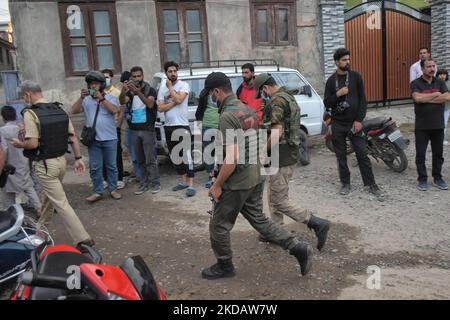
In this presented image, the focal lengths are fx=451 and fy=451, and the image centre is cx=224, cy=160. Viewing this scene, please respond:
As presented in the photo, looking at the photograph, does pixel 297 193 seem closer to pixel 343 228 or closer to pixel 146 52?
pixel 343 228

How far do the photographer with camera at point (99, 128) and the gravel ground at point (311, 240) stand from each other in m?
0.46

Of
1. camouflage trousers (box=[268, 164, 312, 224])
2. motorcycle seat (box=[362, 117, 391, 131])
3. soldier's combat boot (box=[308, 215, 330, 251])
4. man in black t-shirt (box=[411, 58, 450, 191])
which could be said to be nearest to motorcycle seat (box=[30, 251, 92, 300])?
camouflage trousers (box=[268, 164, 312, 224])

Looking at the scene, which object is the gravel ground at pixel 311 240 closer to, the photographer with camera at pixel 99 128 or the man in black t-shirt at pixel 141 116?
the photographer with camera at pixel 99 128

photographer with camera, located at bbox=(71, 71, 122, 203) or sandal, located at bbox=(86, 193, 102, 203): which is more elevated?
photographer with camera, located at bbox=(71, 71, 122, 203)

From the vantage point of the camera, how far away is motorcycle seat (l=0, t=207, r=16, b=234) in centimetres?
346

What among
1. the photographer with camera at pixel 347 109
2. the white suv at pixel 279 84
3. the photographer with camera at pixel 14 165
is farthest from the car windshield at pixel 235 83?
the photographer with camera at pixel 14 165

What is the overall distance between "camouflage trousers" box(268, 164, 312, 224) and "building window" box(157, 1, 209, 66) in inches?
275

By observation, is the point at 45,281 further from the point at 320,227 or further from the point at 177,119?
the point at 177,119

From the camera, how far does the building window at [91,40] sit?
408 inches

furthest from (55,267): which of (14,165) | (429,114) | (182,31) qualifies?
(182,31)

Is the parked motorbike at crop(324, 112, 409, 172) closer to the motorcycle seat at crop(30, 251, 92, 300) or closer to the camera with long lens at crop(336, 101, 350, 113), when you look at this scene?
the camera with long lens at crop(336, 101, 350, 113)

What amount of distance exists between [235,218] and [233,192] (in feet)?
0.89

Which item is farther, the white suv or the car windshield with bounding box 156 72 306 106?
the car windshield with bounding box 156 72 306 106

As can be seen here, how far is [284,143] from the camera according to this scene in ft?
14.8
